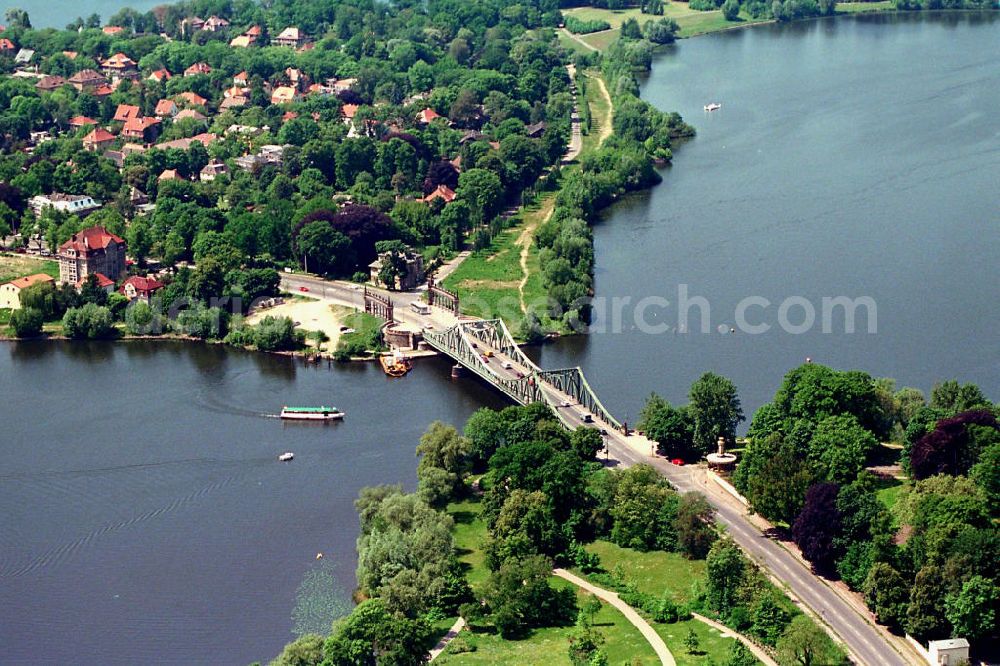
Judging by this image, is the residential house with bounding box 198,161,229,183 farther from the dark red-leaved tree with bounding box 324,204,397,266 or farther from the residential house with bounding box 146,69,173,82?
the residential house with bounding box 146,69,173,82

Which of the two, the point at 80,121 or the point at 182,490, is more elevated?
the point at 80,121

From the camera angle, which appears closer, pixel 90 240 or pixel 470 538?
pixel 470 538

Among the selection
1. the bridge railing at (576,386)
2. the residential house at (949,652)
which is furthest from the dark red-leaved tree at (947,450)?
the bridge railing at (576,386)

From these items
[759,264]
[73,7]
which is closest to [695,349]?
[759,264]

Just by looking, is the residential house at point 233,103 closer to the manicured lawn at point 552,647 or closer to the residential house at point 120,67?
the residential house at point 120,67

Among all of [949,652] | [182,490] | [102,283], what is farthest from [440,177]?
[949,652]

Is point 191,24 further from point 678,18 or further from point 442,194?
point 442,194

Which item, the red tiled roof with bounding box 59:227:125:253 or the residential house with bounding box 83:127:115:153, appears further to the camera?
the residential house with bounding box 83:127:115:153

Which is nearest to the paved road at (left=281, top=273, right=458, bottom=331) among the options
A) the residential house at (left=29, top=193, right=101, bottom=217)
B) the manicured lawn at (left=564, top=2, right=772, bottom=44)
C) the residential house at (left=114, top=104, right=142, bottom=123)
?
the residential house at (left=29, top=193, right=101, bottom=217)
